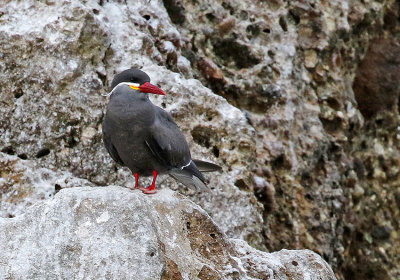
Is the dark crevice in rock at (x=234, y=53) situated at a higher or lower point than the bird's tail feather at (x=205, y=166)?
higher

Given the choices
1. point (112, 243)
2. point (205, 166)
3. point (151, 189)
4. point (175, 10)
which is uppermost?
point (112, 243)

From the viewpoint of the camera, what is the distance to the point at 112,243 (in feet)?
11.7

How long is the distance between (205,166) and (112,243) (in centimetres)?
190

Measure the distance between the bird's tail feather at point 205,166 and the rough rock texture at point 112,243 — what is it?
128cm

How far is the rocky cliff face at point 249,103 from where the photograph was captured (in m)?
5.35

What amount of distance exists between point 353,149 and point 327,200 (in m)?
1.01

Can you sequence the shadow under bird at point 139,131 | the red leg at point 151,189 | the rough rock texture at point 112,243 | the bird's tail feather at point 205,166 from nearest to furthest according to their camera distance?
the rough rock texture at point 112,243
the red leg at point 151,189
the shadow under bird at point 139,131
the bird's tail feather at point 205,166

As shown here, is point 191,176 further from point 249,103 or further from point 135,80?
point 249,103

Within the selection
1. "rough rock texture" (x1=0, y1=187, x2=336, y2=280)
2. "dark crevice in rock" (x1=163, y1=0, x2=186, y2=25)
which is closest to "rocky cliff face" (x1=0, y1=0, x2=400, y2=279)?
"dark crevice in rock" (x1=163, y1=0, x2=186, y2=25)

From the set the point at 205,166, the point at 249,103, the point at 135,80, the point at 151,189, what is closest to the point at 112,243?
the point at 151,189

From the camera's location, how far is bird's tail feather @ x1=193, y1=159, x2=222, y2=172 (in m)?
5.30

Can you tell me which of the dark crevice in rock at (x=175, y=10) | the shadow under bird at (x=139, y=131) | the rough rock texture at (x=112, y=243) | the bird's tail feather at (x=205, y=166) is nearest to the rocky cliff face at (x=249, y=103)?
the dark crevice in rock at (x=175, y=10)

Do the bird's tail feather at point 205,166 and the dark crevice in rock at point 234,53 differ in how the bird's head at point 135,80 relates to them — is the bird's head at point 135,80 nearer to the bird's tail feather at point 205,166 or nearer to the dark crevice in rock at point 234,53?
the bird's tail feather at point 205,166

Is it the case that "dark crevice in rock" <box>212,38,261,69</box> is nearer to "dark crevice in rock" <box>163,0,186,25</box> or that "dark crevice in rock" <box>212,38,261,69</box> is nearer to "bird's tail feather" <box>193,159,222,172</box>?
"dark crevice in rock" <box>163,0,186,25</box>
